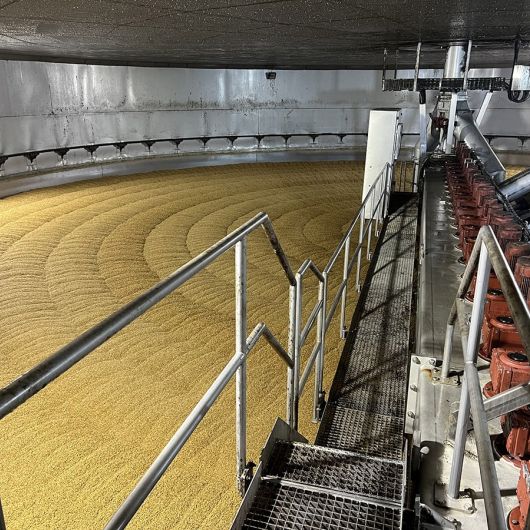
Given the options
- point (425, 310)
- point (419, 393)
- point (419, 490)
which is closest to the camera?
point (419, 490)

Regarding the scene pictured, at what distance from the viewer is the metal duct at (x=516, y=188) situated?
675cm

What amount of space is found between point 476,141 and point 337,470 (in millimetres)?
7876

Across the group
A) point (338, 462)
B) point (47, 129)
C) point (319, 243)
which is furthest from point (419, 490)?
point (47, 129)

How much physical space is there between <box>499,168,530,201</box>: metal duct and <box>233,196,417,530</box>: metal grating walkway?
1.67 metres

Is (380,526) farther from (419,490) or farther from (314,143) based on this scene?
(314,143)

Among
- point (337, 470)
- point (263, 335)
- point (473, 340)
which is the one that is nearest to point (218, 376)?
point (263, 335)

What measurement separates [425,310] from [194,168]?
11.3 m

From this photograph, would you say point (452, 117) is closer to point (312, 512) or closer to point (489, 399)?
point (312, 512)

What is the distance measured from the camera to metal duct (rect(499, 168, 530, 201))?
6754 millimetres

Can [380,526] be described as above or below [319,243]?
above

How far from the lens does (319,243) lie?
754cm

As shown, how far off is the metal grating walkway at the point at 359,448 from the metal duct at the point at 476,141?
2635 mm

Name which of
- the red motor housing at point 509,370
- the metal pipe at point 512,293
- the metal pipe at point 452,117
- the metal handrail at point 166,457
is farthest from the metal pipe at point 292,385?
the metal pipe at point 452,117

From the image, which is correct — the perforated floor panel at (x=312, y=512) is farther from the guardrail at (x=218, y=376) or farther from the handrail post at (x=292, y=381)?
the handrail post at (x=292, y=381)
